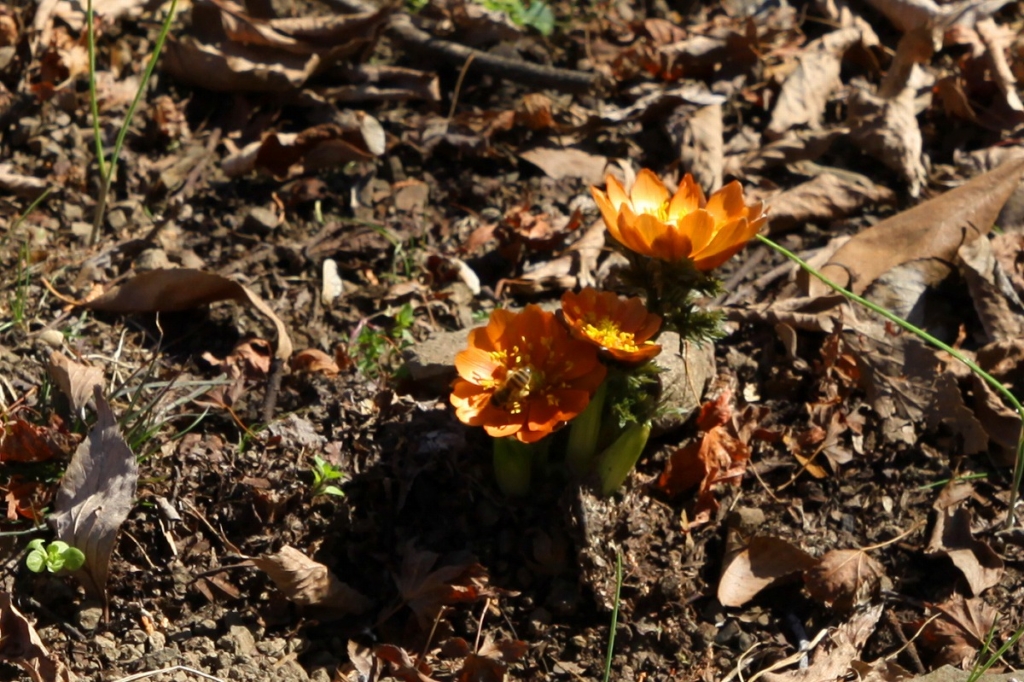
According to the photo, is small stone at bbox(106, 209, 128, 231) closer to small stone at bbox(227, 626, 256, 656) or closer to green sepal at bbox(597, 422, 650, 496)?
small stone at bbox(227, 626, 256, 656)

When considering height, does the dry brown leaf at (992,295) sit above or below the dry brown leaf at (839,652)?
above

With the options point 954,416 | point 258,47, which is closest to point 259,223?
point 258,47

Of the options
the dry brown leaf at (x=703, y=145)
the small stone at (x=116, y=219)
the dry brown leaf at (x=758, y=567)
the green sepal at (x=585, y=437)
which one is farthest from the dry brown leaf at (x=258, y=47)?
the dry brown leaf at (x=758, y=567)

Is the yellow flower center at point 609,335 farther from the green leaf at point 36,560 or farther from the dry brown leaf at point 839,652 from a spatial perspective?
the green leaf at point 36,560

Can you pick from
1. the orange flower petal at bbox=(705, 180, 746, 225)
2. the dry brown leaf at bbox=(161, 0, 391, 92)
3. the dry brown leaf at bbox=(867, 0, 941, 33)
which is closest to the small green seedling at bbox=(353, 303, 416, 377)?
the orange flower petal at bbox=(705, 180, 746, 225)

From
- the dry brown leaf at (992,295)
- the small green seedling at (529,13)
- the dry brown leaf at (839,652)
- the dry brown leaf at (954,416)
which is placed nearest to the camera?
the dry brown leaf at (839,652)

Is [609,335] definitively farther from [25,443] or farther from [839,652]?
[25,443]
